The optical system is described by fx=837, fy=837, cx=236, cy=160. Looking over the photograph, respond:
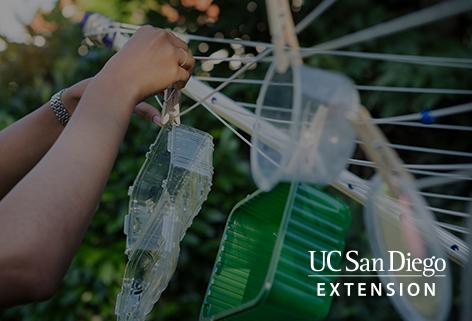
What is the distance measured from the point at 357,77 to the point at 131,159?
85cm

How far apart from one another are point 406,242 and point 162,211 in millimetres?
363

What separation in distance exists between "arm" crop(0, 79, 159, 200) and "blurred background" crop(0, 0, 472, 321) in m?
1.54

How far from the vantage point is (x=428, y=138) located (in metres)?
3.18

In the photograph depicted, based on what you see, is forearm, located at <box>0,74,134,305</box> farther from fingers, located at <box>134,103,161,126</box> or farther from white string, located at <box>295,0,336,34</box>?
fingers, located at <box>134,103,161,126</box>

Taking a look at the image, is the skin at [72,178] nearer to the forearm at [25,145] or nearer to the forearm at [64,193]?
the forearm at [64,193]

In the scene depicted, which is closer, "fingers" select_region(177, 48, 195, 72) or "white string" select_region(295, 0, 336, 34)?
"white string" select_region(295, 0, 336, 34)

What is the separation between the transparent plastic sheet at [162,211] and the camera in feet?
3.59

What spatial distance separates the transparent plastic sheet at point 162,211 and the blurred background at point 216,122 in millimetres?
1665

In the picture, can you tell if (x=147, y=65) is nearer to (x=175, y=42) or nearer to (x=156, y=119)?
(x=175, y=42)

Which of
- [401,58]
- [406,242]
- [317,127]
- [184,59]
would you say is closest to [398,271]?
[406,242]

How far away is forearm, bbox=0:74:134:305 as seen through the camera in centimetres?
81

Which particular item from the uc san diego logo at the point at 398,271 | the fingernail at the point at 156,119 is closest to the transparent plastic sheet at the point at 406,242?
the uc san diego logo at the point at 398,271

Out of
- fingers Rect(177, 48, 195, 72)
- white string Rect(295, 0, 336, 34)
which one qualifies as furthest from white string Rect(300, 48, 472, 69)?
fingers Rect(177, 48, 195, 72)

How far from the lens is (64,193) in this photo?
2.72ft
